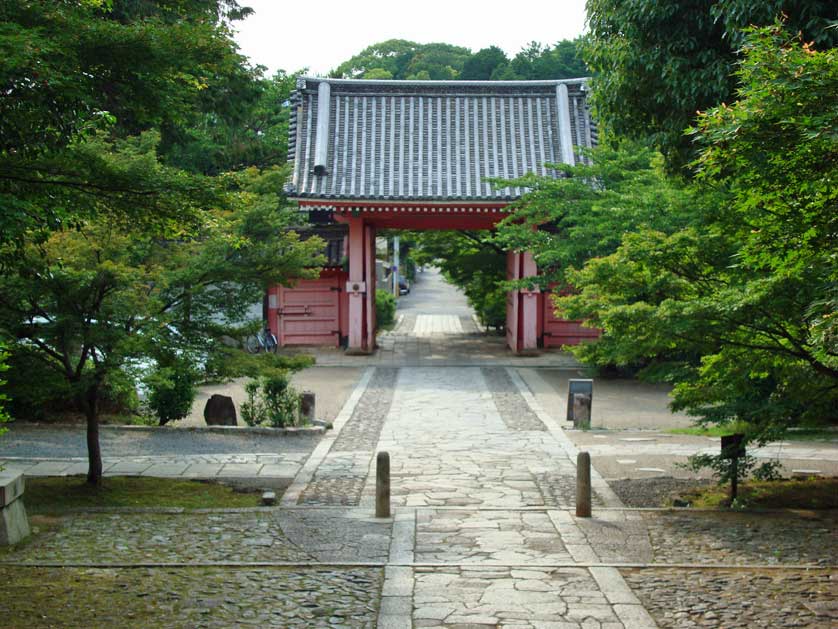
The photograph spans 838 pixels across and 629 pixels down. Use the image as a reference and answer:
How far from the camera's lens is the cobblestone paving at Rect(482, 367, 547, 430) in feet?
50.8

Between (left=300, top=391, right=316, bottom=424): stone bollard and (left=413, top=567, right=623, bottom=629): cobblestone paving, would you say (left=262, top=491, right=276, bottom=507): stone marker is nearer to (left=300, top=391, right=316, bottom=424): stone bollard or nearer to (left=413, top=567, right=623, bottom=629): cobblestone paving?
(left=413, top=567, right=623, bottom=629): cobblestone paving

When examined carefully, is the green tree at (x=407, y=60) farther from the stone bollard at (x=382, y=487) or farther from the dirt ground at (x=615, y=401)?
the stone bollard at (x=382, y=487)

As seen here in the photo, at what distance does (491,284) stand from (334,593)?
24.5 meters

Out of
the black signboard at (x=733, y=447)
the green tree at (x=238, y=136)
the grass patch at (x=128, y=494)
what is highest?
the green tree at (x=238, y=136)

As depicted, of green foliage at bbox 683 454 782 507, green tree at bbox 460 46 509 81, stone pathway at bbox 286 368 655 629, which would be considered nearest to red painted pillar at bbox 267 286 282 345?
stone pathway at bbox 286 368 655 629

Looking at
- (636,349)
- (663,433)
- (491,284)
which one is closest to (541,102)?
(491,284)

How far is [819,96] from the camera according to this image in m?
6.09

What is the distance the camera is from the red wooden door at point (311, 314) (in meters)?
26.8

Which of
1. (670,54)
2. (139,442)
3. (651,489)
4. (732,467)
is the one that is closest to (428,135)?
(139,442)

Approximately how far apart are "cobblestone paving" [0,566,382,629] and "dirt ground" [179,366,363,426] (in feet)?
27.6

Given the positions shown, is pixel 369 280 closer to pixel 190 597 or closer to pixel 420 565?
pixel 420 565

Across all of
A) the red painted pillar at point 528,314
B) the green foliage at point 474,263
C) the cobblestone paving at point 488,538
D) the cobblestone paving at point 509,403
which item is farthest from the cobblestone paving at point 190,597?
the green foliage at point 474,263

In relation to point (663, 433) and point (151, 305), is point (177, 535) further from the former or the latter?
point (663, 433)

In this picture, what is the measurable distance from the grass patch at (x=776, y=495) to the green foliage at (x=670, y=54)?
4.32m
